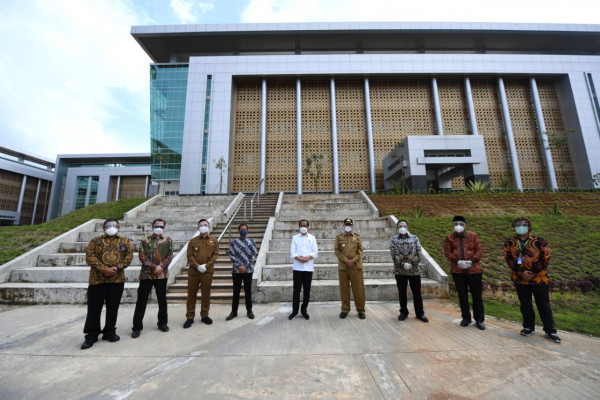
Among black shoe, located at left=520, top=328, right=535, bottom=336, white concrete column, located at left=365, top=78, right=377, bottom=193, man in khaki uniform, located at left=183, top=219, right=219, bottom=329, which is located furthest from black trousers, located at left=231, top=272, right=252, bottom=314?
white concrete column, located at left=365, top=78, right=377, bottom=193

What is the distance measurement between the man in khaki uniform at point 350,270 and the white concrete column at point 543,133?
23160mm

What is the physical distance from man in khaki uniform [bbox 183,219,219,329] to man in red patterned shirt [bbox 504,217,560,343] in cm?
447

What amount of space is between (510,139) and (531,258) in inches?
892

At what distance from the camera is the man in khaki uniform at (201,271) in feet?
13.0

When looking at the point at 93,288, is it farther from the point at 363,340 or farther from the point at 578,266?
the point at 578,266

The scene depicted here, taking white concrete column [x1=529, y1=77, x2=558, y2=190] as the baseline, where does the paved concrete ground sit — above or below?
below

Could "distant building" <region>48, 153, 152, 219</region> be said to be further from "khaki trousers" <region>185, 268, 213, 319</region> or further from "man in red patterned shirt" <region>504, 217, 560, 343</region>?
"man in red patterned shirt" <region>504, 217, 560, 343</region>

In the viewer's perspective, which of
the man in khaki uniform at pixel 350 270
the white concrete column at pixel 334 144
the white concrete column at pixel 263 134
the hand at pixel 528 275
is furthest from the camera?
the white concrete column at pixel 263 134

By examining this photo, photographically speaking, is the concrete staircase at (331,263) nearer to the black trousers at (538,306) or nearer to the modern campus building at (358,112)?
the black trousers at (538,306)

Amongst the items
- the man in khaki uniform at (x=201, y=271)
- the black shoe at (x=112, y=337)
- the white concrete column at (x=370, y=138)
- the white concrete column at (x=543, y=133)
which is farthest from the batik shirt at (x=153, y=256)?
the white concrete column at (x=543, y=133)

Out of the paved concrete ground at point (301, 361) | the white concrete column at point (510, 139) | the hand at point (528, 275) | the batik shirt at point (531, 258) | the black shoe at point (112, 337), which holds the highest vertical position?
the white concrete column at point (510, 139)

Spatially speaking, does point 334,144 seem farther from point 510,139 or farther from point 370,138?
point 510,139

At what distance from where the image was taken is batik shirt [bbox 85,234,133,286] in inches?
135

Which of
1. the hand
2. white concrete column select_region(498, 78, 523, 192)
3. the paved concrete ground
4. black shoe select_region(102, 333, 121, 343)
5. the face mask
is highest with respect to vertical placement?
white concrete column select_region(498, 78, 523, 192)
